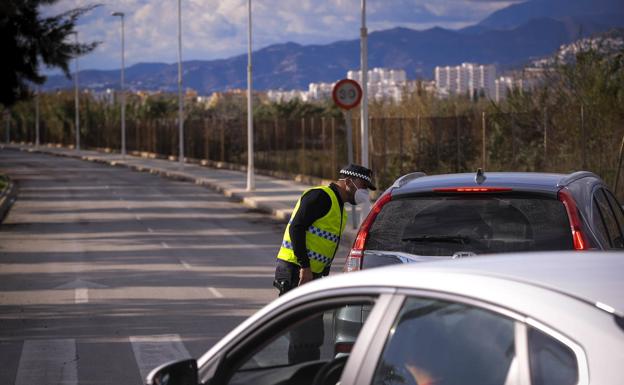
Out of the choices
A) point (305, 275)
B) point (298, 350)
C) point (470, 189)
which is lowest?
point (305, 275)

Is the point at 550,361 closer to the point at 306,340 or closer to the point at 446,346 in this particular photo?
the point at 446,346

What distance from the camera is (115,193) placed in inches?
1459

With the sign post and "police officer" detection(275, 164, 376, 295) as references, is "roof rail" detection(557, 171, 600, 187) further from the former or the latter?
the sign post

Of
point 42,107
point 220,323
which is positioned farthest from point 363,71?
point 42,107

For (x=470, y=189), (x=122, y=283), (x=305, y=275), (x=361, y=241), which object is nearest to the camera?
(x=470, y=189)

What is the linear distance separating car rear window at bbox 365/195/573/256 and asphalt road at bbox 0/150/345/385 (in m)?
2.74

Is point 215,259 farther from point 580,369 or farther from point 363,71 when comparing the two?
point 580,369

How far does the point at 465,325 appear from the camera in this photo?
3393mm

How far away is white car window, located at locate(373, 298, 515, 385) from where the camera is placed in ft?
10.8

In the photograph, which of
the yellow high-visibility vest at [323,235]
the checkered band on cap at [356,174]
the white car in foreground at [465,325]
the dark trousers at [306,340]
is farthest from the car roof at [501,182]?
the white car in foreground at [465,325]

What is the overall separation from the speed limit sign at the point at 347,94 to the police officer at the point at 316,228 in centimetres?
1372

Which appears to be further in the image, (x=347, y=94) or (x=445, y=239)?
(x=347, y=94)

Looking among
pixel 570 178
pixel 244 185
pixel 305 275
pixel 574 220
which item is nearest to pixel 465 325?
pixel 574 220

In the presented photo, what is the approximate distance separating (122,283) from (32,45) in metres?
20.0
